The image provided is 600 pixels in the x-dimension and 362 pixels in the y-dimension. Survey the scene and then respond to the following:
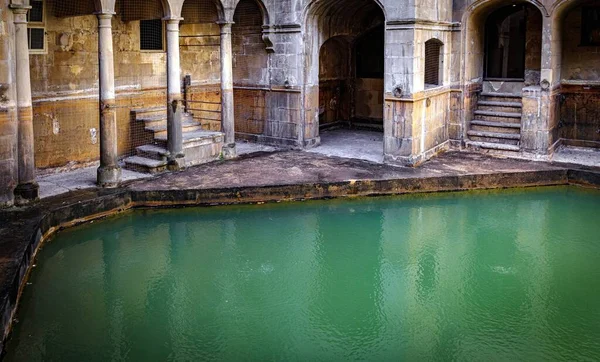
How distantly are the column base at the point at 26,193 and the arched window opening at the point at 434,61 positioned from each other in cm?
814

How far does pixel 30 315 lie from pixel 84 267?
59.7 inches

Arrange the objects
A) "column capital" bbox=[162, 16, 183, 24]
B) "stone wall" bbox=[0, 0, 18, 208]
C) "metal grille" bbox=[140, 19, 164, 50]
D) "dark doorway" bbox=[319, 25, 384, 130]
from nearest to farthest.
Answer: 1. "stone wall" bbox=[0, 0, 18, 208]
2. "column capital" bbox=[162, 16, 183, 24]
3. "metal grille" bbox=[140, 19, 164, 50]
4. "dark doorway" bbox=[319, 25, 384, 130]

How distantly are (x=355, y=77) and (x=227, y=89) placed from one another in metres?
5.51

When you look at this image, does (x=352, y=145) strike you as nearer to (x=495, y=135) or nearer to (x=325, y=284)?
(x=495, y=135)

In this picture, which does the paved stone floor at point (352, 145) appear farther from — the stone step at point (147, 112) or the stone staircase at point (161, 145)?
the stone step at point (147, 112)

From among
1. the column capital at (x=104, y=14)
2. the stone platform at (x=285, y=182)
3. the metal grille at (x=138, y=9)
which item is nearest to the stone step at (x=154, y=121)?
the stone platform at (x=285, y=182)

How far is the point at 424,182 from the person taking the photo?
1174 cm

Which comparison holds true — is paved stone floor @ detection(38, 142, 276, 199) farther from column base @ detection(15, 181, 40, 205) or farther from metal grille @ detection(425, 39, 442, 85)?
metal grille @ detection(425, 39, 442, 85)

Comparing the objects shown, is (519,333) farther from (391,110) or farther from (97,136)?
(97,136)

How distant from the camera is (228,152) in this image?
13.4 m

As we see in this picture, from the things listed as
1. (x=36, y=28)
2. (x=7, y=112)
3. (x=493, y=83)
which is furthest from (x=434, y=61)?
(x=7, y=112)

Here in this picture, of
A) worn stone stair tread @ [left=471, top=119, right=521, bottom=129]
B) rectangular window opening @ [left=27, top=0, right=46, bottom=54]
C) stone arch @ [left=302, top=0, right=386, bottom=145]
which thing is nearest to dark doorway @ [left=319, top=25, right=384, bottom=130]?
stone arch @ [left=302, top=0, right=386, bottom=145]

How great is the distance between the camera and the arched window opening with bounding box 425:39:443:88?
45.2 ft

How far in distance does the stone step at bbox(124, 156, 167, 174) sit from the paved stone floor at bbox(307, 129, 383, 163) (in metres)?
3.58
